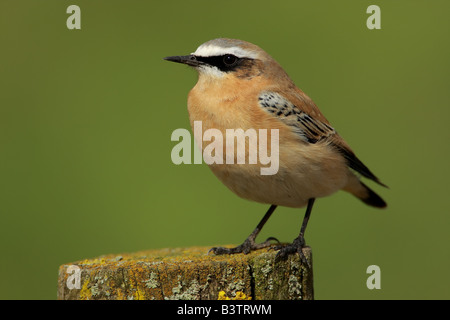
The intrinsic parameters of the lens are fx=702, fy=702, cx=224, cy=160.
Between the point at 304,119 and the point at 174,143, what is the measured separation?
10.3 ft

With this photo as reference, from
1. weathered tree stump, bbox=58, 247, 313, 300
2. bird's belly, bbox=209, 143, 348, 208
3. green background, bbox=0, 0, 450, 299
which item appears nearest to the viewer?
weathered tree stump, bbox=58, 247, 313, 300

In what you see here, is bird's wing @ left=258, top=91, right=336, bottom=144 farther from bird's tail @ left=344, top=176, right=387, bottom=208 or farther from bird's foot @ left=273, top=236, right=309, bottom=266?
bird's foot @ left=273, top=236, right=309, bottom=266

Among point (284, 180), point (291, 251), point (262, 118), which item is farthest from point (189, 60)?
point (291, 251)

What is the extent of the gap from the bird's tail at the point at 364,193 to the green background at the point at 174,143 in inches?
42.8

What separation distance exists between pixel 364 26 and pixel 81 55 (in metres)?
4.50

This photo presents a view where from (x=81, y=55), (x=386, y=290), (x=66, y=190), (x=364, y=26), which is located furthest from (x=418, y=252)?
(x=81, y=55)

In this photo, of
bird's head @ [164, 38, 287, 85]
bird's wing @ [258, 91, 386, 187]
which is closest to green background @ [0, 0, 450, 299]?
bird's wing @ [258, 91, 386, 187]

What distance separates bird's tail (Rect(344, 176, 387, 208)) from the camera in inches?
301

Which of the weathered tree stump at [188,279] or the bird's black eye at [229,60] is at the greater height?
the bird's black eye at [229,60]

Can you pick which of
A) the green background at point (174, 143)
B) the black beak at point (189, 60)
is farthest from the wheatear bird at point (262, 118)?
the green background at point (174, 143)

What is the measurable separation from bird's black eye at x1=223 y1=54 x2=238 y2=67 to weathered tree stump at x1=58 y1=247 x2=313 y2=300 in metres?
1.97

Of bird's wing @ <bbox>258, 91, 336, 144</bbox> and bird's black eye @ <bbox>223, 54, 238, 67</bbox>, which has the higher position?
bird's black eye @ <bbox>223, 54, 238, 67</bbox>

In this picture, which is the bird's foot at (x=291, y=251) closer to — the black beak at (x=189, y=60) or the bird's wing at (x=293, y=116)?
the bird's wing at (x=293, y=116)

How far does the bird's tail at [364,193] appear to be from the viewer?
301 inches
